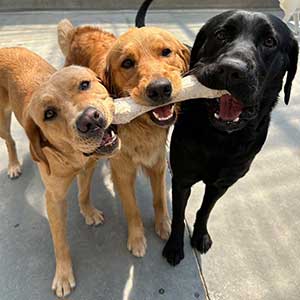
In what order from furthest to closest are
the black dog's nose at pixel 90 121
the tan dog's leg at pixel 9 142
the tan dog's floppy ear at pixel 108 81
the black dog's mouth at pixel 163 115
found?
the tan dog's leg at pixel 9 142
the tan dog's floppy ear at pixel 108 81
the black dog's mouth at pixel 163 115
the black dog's nose at pixel 90 121

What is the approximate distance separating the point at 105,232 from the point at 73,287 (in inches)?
17.0

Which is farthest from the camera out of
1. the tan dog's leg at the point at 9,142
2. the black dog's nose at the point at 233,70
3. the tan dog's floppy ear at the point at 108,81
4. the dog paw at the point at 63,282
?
the tan dog's leg at the point at 9,142

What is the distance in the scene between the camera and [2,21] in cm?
548

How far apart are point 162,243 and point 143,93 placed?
1164mm

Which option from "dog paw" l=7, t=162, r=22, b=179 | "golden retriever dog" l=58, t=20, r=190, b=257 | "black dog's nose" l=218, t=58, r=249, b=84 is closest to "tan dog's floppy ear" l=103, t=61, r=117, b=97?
"golden retriever dog" l=58, t=20, r=190, b=257

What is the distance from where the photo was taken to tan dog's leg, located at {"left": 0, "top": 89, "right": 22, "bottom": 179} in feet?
8.22

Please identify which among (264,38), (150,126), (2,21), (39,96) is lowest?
(2,21)

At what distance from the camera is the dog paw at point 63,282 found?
76.8 inches

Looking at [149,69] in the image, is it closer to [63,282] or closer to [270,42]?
[270,42]

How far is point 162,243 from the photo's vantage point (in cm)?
225

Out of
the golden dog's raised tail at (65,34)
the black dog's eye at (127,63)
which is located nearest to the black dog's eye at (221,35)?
the black dog's eye at (127,63)

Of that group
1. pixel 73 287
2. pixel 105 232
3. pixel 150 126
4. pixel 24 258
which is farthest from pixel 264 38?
pixel 24 258

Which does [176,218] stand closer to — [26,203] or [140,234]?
[140,234]

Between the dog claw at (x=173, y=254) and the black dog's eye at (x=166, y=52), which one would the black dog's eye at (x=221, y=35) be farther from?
the dog claw at (x=173, y=254)
